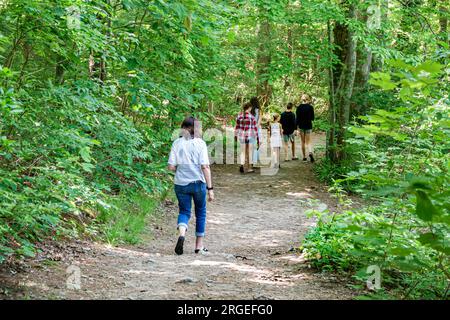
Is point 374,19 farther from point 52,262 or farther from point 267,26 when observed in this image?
point 52,262

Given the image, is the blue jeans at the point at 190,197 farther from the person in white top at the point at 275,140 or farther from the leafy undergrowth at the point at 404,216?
the person in white top at the point at 275,140

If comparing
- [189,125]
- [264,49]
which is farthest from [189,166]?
[264,49]

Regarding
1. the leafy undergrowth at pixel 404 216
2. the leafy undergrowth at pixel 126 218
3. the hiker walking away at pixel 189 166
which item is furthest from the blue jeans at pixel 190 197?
the leafy undergrowth at pixel 404 216

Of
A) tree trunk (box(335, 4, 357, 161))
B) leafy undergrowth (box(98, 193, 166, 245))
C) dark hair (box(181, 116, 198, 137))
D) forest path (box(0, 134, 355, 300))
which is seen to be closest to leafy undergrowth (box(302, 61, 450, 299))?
forest path (box(0, 134, 355, 300))

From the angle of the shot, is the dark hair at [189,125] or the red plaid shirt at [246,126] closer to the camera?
the dark hair at [189,125]

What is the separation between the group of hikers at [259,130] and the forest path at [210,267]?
3.98 metres

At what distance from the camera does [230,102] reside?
23.6 meters

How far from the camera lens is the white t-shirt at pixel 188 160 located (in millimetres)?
7652

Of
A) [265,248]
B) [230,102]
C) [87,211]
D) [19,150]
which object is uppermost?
[230,102]

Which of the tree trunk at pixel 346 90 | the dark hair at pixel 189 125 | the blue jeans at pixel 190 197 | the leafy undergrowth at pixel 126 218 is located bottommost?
the leafy undergrowth at pixel 126 218

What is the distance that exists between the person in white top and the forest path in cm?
458

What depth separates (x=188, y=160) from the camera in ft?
25.1
